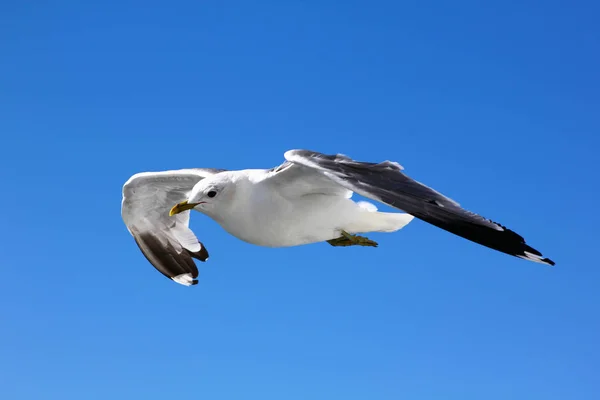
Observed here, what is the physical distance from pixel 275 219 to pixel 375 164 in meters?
1.12

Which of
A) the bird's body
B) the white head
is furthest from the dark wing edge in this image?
the white head

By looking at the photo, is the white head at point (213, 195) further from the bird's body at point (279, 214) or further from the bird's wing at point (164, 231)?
the bird's wing at point (164, 231)

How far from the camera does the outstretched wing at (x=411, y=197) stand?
186 inches

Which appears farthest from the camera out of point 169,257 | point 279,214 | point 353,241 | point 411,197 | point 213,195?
point 169,257

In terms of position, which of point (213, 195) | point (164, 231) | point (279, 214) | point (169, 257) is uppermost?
point (164, 231)

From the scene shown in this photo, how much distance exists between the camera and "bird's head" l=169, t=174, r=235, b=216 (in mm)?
6688

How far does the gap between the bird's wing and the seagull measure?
0.04ft

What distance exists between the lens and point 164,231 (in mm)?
9000

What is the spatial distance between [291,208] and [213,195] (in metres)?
0.73

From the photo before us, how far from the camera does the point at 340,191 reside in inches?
263

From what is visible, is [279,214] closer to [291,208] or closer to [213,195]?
[291,208]

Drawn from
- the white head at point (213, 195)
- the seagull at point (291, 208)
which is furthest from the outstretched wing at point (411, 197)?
the white head at point (213, 195)

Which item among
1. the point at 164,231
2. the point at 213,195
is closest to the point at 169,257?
the point at 164,231

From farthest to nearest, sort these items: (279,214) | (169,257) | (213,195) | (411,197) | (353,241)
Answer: (169,257) → (353,241) → (213,195) → (279,214) → (411,197)
